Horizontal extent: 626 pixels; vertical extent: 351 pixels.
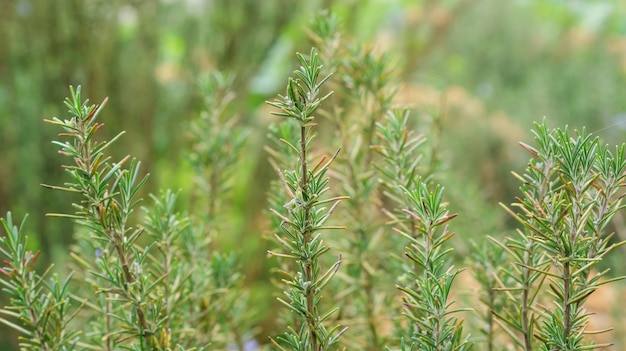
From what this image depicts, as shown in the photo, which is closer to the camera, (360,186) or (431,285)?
(431,285)

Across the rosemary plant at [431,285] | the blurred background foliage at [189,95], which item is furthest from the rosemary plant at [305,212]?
the blurred background foliage at [189,95]

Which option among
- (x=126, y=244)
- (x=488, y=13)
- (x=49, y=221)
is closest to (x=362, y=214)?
(x=126, y=244)

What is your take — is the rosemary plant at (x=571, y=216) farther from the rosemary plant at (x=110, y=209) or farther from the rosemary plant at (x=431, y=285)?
the rosemary plant at (x=110, y=209)

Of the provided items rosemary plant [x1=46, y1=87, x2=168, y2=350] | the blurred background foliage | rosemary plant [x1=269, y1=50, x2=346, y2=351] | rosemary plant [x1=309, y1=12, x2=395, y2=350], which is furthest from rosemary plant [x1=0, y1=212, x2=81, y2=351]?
the blurred background foliage

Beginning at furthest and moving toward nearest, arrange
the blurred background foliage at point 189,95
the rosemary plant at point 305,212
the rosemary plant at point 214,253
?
the blurred background foliage at point 189,95 < the rosemary plant at point 214,253 < the rosemary plant at point 305,212

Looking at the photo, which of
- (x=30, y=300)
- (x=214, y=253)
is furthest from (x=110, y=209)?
(x=214, y=253)

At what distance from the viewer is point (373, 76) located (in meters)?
0.77

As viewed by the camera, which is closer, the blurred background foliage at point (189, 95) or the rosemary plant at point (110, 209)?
the rosemary plant at point (110, 209)

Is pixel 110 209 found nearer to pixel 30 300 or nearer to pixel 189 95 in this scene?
pixel 30 300

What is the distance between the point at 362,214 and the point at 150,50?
137cm

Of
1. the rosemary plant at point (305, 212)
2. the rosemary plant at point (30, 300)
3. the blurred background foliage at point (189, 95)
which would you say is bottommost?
the rosemary plant at point (30, 300)

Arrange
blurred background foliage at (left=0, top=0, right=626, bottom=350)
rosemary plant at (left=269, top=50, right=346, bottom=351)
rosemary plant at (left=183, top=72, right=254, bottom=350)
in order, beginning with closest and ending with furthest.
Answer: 1. rosemary plant at (left=269, top=50, right=346, bottom=351)
2. rosemary plant at (left=183, top=72, right=254, bottom=350)
3. blurred background foliage at (left=0, top=0, right=626, bottom=350)

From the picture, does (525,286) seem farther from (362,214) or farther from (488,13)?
(488,13)

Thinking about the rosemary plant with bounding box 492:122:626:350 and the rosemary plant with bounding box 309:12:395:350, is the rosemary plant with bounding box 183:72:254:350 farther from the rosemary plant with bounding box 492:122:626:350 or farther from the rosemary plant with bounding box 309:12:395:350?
the rosemary plant with bounding box 492:122:626:350
